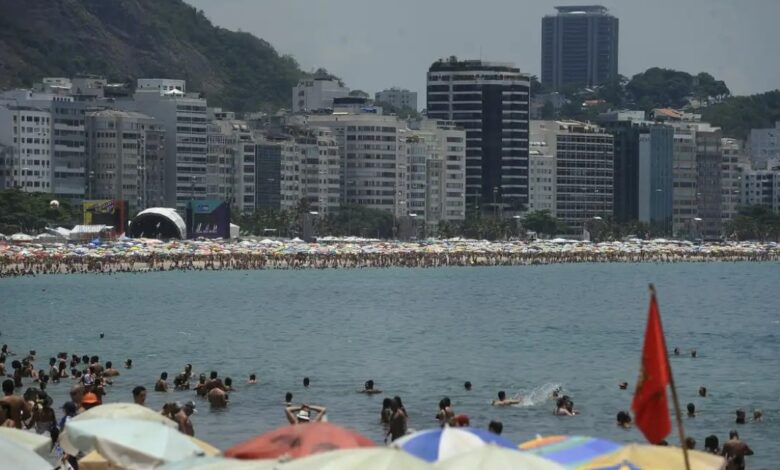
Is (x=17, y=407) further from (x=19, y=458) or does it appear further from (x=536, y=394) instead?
(x=536, y=394)

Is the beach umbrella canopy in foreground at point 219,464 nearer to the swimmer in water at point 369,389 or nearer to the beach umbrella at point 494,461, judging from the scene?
Result: the beach umbrella at point 494,461

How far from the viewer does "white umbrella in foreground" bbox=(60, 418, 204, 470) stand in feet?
79.3

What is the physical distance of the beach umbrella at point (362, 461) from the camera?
19.8m

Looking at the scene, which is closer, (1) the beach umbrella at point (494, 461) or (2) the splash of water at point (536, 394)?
(1) the beach umbrella at point (494, 461)

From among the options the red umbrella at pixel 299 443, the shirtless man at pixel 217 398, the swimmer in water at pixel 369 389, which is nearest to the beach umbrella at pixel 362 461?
the red umbrella at pixel 299 443

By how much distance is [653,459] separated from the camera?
23078 millimetres

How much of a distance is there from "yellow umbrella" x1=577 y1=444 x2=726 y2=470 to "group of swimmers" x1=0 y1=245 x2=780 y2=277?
347ft

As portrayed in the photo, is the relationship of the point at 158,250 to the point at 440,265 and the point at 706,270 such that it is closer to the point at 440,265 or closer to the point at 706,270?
the point at 440,265

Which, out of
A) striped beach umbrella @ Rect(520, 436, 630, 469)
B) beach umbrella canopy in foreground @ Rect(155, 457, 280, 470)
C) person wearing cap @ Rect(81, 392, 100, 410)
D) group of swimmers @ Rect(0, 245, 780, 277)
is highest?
beach umbrella canopy in foreground @ Rect(155, 457, 280, 470)

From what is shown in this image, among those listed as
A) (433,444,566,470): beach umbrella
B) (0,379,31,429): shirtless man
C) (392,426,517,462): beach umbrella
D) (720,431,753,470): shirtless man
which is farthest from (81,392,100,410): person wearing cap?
(433,444,566,470): beach umbrella

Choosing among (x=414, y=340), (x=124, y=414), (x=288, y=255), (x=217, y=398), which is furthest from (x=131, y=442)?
(x=288, y=255)

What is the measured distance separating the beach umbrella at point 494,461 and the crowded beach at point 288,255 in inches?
4265

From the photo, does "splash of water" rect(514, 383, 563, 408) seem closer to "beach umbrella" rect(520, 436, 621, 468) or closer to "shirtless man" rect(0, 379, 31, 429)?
"shirtless man" rect(0, 379, 31, 429)

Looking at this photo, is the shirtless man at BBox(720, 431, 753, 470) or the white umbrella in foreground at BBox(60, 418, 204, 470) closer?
the white umbrella in foreground at BBox(60, 418, 204, 470)
